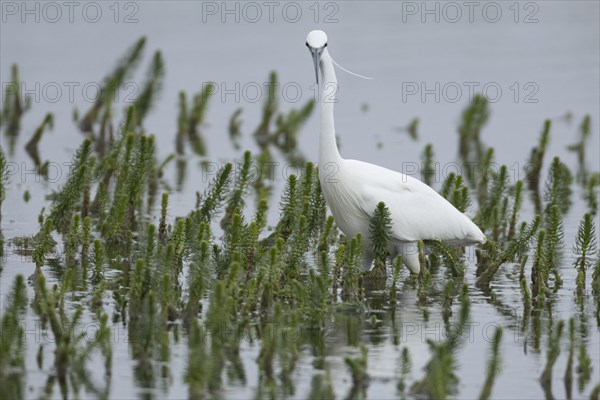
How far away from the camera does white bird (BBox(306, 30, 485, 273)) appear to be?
35.3 ft

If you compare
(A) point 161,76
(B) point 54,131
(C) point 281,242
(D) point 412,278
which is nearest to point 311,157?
(A) point 161,76

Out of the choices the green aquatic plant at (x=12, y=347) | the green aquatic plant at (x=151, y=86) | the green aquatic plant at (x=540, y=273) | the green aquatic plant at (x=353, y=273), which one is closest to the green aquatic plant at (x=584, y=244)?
the green aquatic plant at (x=540, y=273)

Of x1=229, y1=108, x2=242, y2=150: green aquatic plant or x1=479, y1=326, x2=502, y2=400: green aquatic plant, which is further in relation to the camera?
x1=229, y1=108, x2=242, y2=150: green aquatic plant

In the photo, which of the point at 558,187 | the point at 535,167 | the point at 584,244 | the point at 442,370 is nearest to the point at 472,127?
the point at 535,167

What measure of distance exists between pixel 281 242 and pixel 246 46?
1644cm

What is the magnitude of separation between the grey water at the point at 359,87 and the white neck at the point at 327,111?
130 centimetres

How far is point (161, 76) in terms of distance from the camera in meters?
17.7

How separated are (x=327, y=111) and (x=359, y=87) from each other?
1190 cm

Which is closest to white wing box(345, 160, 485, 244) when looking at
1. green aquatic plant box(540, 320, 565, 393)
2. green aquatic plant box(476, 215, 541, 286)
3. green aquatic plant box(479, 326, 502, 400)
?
green aquatic plant box(476, 215, 541, 286)

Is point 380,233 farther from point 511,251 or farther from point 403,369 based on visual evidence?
point 403,369

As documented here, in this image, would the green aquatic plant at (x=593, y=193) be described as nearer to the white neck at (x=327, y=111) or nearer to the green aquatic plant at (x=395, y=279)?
the white neck at (x=327, y=111)

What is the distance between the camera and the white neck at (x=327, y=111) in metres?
10.7

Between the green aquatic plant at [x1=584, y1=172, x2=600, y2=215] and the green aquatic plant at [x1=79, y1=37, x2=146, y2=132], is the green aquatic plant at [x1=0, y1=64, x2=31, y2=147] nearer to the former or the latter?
the green aquatic plant at [x1=79, y1=37, x2=146, y2=132]

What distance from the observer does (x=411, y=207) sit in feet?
36.3
